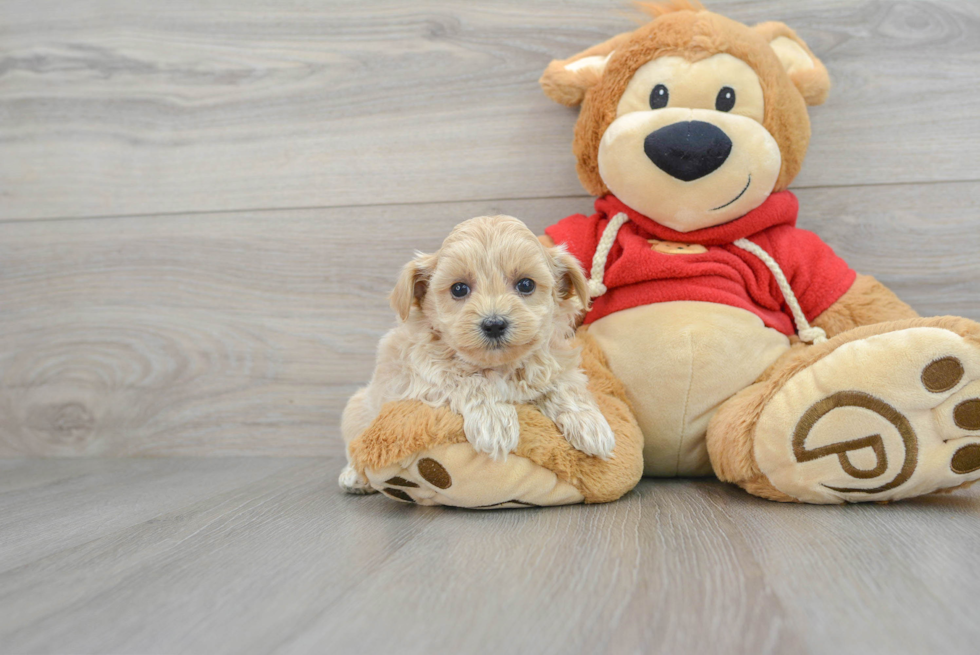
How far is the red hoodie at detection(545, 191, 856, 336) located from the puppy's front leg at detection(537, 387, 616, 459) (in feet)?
0.79

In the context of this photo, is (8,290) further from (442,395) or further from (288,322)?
(442,395)

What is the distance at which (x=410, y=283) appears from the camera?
3.46 feet

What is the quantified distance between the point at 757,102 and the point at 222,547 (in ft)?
3.72

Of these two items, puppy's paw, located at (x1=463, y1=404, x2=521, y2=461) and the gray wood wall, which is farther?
the gray wood wall

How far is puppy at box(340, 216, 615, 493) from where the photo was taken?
0.99 metres

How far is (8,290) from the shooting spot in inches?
66.6

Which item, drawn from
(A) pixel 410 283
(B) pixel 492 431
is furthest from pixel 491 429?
(A) pixel 410 283

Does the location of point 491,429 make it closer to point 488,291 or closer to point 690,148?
→ point 488,291

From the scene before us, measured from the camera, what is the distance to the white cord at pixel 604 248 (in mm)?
1251

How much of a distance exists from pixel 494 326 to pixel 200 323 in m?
0.97

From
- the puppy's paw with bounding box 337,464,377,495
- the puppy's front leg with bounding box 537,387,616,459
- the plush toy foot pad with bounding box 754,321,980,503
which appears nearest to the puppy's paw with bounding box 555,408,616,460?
the puppy's front leg with bounding box 537,387,616,459

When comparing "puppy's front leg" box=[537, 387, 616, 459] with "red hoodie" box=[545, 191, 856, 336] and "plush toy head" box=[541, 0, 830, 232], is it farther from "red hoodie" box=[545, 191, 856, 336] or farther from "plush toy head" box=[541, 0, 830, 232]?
"plush toy head" box=[541, 0, 830, 232]

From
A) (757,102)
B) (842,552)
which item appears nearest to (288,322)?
(757,102)

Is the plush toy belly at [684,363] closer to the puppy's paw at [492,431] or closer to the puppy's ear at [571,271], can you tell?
the puppy's ear at [571,271]
